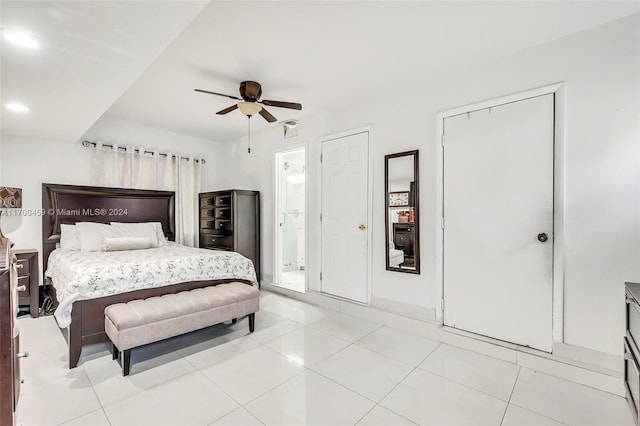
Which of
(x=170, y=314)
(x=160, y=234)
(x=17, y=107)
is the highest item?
(x=17, y=107)

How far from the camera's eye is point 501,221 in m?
2.45

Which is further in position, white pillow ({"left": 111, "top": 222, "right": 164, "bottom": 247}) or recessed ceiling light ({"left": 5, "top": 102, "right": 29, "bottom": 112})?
white pillow ({"left": 111, "top": 222, "right": 164, "bottom": 247})

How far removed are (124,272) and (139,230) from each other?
1.74 metres

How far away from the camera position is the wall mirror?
2945 mm

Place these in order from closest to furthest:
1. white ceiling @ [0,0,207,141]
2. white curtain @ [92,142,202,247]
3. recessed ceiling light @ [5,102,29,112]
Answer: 1. white ceiling @ [0,0,207,141]
2. recessed ceiling light @ [5,102,29,112]
3. white curtain @ [92,142,202,247]

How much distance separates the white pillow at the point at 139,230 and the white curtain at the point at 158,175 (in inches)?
23.8

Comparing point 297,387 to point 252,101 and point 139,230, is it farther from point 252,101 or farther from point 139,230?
point 139,230

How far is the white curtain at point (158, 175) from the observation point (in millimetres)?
4082

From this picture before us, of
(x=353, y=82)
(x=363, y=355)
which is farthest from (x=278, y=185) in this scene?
(x=363, y=355)

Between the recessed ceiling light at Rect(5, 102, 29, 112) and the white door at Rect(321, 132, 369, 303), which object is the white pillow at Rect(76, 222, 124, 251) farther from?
the white door at Rect(321, 132, 369, 303)

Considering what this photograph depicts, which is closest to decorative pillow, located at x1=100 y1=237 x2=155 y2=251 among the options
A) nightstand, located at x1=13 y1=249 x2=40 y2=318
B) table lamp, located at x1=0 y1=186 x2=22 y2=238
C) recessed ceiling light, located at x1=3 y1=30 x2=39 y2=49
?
nightstand, located at x1=13 y1=249 x2=40 y2=318

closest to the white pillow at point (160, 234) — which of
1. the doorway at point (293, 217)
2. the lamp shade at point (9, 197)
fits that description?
the lamp shade at point (9, 197)

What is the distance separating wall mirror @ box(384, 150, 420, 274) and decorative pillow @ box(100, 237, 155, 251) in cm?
290

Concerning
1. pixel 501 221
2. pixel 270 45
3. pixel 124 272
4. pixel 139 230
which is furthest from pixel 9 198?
pixel 501 221
